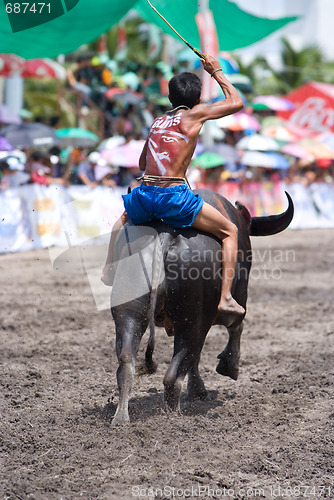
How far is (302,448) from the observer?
3719 millimetres

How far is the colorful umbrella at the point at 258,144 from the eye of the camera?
1624 cm

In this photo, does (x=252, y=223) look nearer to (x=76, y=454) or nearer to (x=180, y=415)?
(x=180, y=415)

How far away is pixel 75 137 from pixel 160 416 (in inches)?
436

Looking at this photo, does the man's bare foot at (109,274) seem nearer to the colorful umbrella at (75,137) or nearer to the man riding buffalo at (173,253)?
the man riding buffalo at (173,253)

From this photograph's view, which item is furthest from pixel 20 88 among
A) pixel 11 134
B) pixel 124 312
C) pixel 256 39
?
pixel 124 312

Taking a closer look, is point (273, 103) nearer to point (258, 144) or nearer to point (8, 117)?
point (258, 144)

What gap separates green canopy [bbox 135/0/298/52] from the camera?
936cm

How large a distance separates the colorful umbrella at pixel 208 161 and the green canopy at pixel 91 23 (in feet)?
12.8

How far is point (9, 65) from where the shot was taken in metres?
15.0

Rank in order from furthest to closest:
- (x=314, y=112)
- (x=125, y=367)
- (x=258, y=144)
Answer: (x=314, y=112)
(x=258, y=144)
(x=125, y=367)

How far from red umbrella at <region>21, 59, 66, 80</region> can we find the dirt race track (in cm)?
941

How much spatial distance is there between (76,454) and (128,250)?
4.17ft

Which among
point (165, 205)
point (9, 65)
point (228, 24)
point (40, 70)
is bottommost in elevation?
point (40, 70)

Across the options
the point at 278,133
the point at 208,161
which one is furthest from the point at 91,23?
the point at 278,133
